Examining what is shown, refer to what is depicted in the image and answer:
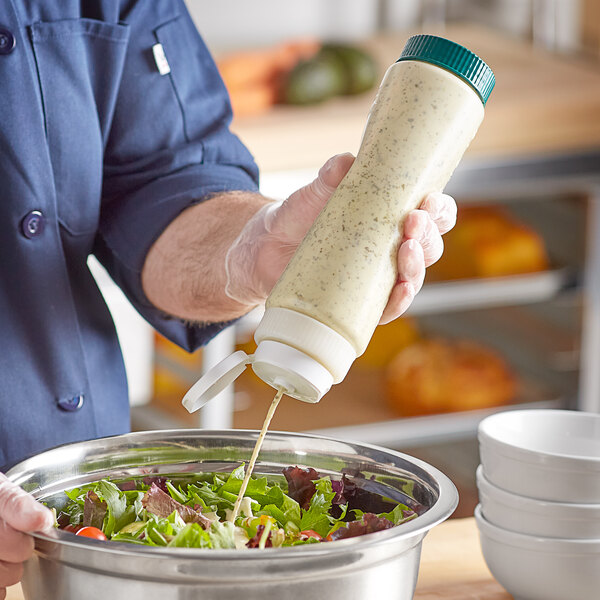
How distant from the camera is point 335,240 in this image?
84 centimetres

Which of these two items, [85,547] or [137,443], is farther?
[137,443]

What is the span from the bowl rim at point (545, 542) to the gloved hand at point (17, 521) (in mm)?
438

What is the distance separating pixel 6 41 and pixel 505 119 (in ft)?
4.98

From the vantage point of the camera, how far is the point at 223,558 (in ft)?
2.40

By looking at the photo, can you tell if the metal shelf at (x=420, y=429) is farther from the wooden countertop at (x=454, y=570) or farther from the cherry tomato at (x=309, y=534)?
the cherry tomato at (x=309, y=534)

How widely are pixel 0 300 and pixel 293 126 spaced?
124cm

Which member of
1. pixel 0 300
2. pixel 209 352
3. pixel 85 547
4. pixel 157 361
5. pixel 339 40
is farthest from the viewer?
pixel 339 40

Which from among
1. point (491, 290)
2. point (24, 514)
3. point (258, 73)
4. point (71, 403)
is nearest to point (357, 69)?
point (258, 73)

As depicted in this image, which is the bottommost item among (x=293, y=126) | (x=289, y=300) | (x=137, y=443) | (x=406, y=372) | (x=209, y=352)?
(x=406, y=372)

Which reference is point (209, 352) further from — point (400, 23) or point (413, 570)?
point (413, 570)

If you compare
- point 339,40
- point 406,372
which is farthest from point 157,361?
point 339,40

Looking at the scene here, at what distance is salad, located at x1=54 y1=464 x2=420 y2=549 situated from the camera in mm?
840

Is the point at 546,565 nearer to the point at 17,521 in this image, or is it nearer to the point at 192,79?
the point at 17,521

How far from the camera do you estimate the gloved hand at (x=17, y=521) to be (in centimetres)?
77
